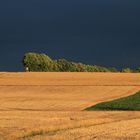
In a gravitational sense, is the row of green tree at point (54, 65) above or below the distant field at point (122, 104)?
above

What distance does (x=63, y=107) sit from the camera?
1524 inches

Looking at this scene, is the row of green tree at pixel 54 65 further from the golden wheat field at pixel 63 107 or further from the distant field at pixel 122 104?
the distant field at pixel 122 104

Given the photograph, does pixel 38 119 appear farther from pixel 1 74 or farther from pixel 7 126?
pixel 1 74

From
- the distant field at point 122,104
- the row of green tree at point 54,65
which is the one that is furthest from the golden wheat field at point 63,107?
the row of green tree at point 54,65

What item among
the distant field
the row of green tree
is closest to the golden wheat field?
the distant field

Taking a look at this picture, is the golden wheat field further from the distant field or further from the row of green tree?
the row of green tree

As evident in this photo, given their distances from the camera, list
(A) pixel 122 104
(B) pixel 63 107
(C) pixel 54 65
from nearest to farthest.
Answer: (B) pixel 63 107, (A) pixel 122 104, (C) pixel 54 65

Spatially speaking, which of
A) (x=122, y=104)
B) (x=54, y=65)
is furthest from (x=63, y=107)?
(x=54, y=65)

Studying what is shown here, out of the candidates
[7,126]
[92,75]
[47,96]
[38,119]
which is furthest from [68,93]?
[7,126]

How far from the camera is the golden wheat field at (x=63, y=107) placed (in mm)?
21272

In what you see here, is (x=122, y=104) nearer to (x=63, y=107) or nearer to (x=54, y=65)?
(x=63, y=107)

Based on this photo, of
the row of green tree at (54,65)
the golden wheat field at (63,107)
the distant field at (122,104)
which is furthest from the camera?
the row of green tree at (54,65)

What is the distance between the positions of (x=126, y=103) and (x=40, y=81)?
57.3 ft

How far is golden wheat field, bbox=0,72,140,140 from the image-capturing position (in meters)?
21.3
